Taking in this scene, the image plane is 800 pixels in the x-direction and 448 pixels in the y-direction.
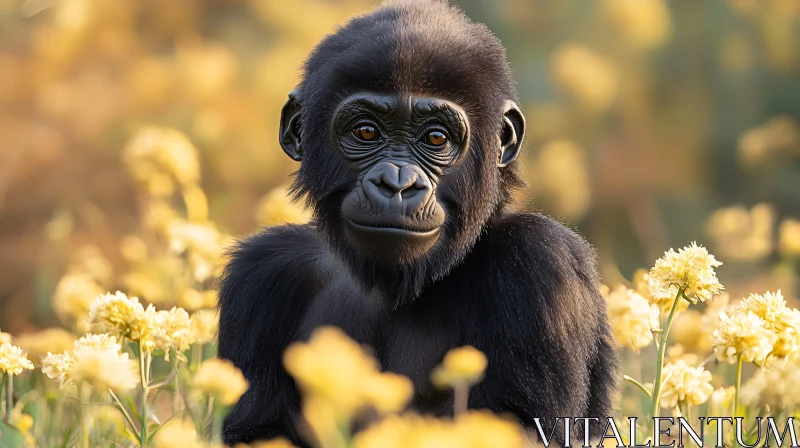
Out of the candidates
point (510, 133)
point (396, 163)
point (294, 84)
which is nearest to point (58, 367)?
point (396, 163)

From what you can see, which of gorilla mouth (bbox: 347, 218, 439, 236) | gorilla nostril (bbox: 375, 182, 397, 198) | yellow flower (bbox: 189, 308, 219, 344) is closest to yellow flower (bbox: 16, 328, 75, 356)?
yellow flower (bbox: 189, 308, 219, 344)

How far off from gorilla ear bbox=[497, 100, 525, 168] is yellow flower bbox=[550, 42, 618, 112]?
657cm

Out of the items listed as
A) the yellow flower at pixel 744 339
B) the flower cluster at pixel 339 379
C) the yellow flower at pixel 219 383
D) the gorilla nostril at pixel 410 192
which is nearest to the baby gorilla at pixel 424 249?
the gorilla nostril at pixel 410 192

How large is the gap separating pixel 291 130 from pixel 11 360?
4.82ft

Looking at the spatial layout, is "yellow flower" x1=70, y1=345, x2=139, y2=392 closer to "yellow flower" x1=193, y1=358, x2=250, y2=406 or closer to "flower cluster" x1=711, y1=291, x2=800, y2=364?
"yellow flower" x1=193, y1=358, x2=250, y2=406

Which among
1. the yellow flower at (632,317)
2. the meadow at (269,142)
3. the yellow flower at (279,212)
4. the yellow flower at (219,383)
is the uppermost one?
the meadow at (269,142)

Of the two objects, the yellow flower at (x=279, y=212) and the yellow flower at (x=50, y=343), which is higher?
the yellow flower at (x=279, y=212)

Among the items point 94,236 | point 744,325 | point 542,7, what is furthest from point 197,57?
point 744,325

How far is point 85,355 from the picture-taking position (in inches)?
101

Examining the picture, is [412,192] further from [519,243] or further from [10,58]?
[10,58]

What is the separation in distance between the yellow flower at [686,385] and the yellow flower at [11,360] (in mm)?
2127

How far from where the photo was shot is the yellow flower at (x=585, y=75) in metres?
10.9

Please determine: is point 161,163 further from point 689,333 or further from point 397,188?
point 689,333

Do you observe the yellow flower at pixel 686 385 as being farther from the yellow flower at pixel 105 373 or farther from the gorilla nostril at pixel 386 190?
the yellow flower at pixel 105 373
